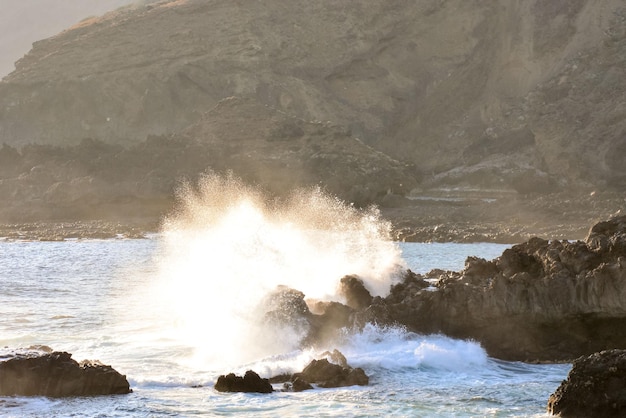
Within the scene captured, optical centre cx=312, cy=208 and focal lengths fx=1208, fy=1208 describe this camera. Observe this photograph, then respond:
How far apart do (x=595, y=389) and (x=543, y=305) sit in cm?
487

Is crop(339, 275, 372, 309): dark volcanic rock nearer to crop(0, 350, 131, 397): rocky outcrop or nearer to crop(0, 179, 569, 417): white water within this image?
crop(0, 179, 569, 417): white water

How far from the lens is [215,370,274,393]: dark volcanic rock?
17016 millimetres

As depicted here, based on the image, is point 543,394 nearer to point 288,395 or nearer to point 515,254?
point 288,395

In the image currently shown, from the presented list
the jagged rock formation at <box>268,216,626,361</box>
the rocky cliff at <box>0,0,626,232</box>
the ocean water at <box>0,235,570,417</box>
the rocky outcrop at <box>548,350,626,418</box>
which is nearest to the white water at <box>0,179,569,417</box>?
the ocean water at <box>0,235,570,417</box>

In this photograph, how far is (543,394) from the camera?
54.7 ft

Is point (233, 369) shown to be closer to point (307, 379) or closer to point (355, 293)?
point (307, 379)

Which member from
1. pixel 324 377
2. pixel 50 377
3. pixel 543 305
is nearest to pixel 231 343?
pixel 324 377

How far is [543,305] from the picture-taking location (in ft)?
63.9

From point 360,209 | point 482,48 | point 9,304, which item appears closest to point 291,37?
point 482,48

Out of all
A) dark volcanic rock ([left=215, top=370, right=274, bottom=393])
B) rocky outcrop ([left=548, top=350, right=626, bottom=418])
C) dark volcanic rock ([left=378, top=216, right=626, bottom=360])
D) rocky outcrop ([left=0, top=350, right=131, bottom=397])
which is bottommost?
rocky outcrop ([left=548, top=350, right=626, bottom=418])

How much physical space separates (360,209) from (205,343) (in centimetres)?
4687

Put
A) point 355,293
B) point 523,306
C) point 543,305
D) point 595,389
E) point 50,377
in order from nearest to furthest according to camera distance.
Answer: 1. point 595,389
2. point 50,377
3. point 543,305
4. point 523,306
5. point 355,293

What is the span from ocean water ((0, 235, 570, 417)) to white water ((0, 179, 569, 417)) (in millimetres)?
25

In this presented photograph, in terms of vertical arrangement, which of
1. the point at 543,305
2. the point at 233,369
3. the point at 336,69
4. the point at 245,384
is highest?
the point at 336,69
